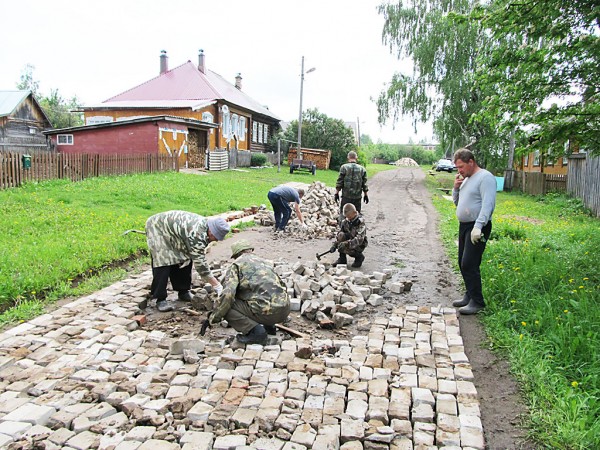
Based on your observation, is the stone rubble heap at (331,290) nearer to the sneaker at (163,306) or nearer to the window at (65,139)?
the sneaker at (163,306)

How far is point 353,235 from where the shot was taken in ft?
25.3

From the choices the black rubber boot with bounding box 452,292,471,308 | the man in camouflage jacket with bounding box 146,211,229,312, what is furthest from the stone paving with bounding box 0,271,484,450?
the black rubber boot with bounding box 452,292,471,308

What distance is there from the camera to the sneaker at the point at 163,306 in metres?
5.58

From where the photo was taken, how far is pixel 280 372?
156 inches

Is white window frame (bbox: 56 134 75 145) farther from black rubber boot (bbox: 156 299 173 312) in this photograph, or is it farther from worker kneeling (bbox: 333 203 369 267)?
black rubber boot (bbox: 156 299 173 312)

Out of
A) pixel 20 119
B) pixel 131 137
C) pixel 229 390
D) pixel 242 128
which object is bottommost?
pixel 229 390

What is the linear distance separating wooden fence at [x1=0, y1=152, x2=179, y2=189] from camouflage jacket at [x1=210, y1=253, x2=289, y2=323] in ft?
38.4

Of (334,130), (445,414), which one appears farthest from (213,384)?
(334,130)

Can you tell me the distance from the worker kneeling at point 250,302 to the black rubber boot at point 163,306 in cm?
115

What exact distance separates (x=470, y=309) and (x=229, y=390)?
11.0 feet

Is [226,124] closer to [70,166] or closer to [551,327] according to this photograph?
[70,166]

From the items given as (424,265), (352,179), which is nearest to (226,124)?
(352,179)

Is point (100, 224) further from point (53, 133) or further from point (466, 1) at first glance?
point (466, 1)

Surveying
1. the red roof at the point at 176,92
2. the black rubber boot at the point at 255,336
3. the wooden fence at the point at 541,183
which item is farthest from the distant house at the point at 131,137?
the black rubber boot at the point at 255,336
